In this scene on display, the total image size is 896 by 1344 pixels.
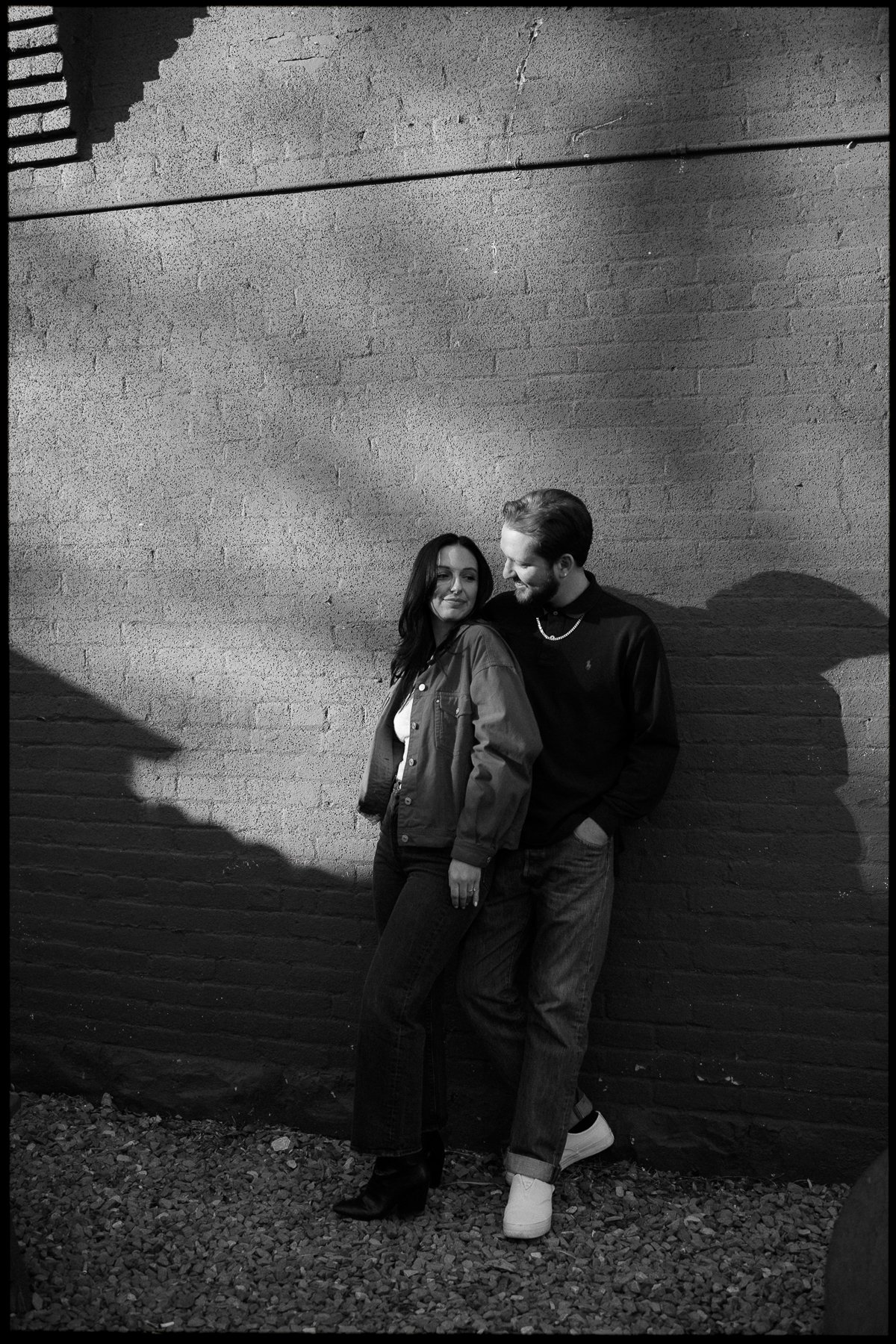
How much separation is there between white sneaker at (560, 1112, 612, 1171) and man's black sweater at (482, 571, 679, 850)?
956 mm

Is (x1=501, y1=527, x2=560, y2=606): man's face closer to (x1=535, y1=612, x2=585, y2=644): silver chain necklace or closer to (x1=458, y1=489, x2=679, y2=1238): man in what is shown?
(x1=458, y1=489, x2=679, y2=1238): man

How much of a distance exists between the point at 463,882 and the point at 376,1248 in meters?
1.12

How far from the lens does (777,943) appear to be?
11.5 ft

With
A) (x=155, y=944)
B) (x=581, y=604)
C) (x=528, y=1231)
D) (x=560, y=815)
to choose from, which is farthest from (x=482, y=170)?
(x=528, y=1231)

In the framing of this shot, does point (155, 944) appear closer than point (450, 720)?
No

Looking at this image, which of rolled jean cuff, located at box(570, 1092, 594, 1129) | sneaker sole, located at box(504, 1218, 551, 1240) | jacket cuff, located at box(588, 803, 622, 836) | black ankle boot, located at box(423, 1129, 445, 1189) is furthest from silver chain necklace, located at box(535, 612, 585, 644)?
sneaker sole, located at box(504, 1218, 551, 1240)

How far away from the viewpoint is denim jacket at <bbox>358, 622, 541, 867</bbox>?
125 inches

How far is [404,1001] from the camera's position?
327 cm

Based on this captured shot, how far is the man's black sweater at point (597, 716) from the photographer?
130 inches

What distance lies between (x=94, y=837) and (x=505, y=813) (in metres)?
1.87

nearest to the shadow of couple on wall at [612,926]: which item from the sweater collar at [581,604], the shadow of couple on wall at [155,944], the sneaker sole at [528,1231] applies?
the shadow of couple on wall at [155,944]

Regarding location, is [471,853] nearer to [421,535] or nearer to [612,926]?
[612,926]

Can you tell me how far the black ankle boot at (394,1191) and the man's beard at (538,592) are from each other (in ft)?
5.76

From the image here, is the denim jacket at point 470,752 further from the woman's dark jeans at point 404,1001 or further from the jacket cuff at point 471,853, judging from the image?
the woman's dark jeans at point 404,1001
